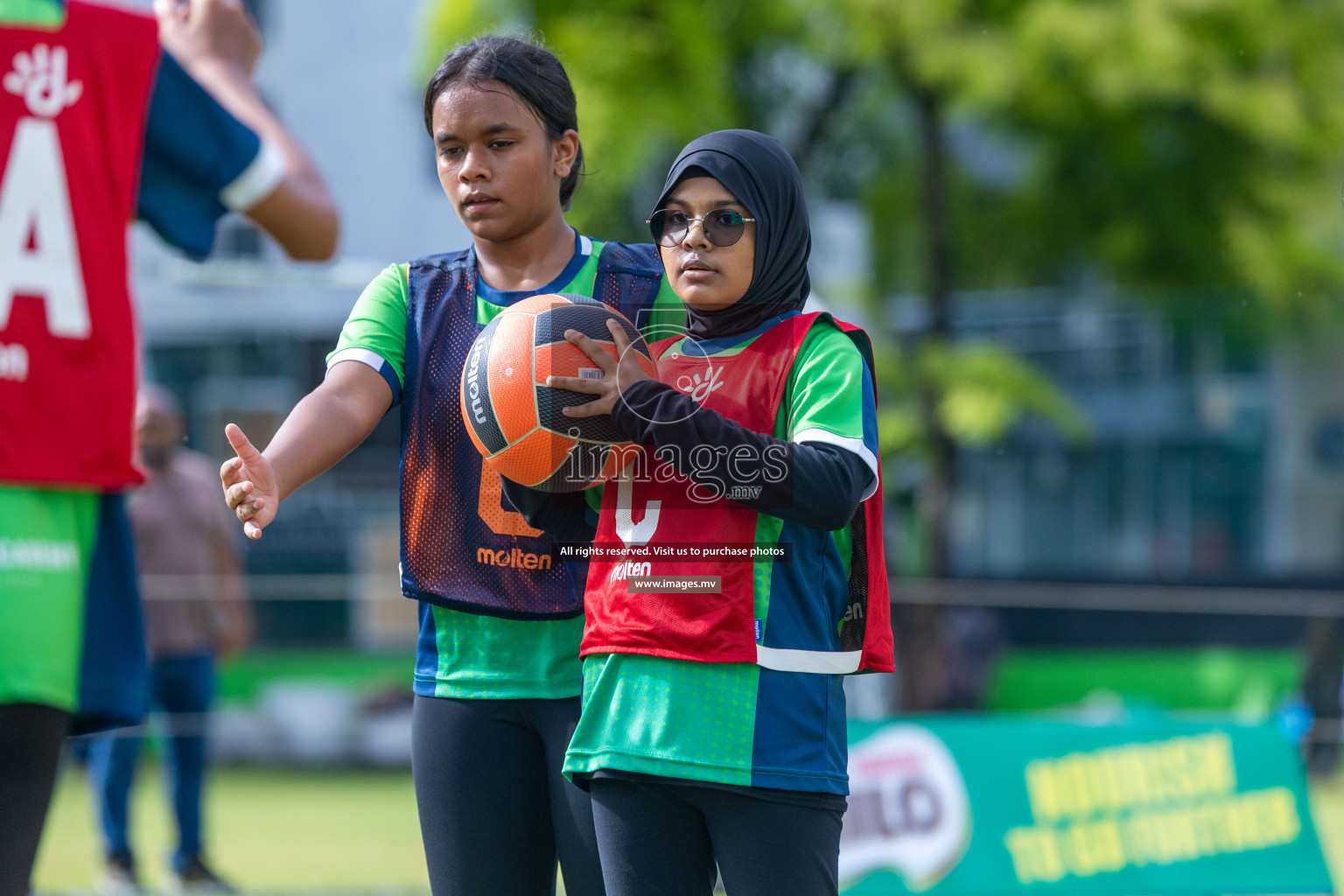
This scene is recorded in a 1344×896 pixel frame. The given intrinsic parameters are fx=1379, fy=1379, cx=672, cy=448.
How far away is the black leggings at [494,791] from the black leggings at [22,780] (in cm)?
62

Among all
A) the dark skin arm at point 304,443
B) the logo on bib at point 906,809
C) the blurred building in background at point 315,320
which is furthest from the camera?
the blurred building in background at point 315,320

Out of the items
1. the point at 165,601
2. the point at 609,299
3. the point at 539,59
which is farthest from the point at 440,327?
the point at 165,601

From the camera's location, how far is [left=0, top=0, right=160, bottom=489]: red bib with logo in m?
1.82

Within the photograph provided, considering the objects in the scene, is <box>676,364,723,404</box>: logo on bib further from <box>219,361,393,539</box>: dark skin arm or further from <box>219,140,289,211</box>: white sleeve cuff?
<box>219,140,289,211</box>: white sleeve cuff

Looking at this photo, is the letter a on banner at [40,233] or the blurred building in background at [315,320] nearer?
the letter a on banner at [40,233]

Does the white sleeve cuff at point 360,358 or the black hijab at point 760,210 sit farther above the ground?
the black hijab at point 760,210

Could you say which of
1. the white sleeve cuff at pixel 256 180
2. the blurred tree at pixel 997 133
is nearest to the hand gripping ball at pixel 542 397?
the white sleeve cuff at pixel 256 180

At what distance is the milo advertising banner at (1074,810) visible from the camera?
18.4 feet

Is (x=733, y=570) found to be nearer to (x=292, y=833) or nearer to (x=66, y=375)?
(x=66, y=375)

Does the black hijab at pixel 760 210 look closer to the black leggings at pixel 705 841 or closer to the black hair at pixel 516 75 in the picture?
the black hair at pixel 516 75

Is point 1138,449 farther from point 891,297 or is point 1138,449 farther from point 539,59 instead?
point 539,59

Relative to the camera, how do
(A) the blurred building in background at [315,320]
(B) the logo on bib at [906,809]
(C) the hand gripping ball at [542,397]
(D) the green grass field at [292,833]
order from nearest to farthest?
(C) the hand gripping ball at [542,397] → (B) the logo on bib at [906,809] → (D) the green grass field at [292,833] → (A) the blurred building in background at [315,320]

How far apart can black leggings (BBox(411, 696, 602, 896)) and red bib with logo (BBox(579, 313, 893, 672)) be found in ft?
0.86

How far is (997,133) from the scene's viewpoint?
1102 centimetres
